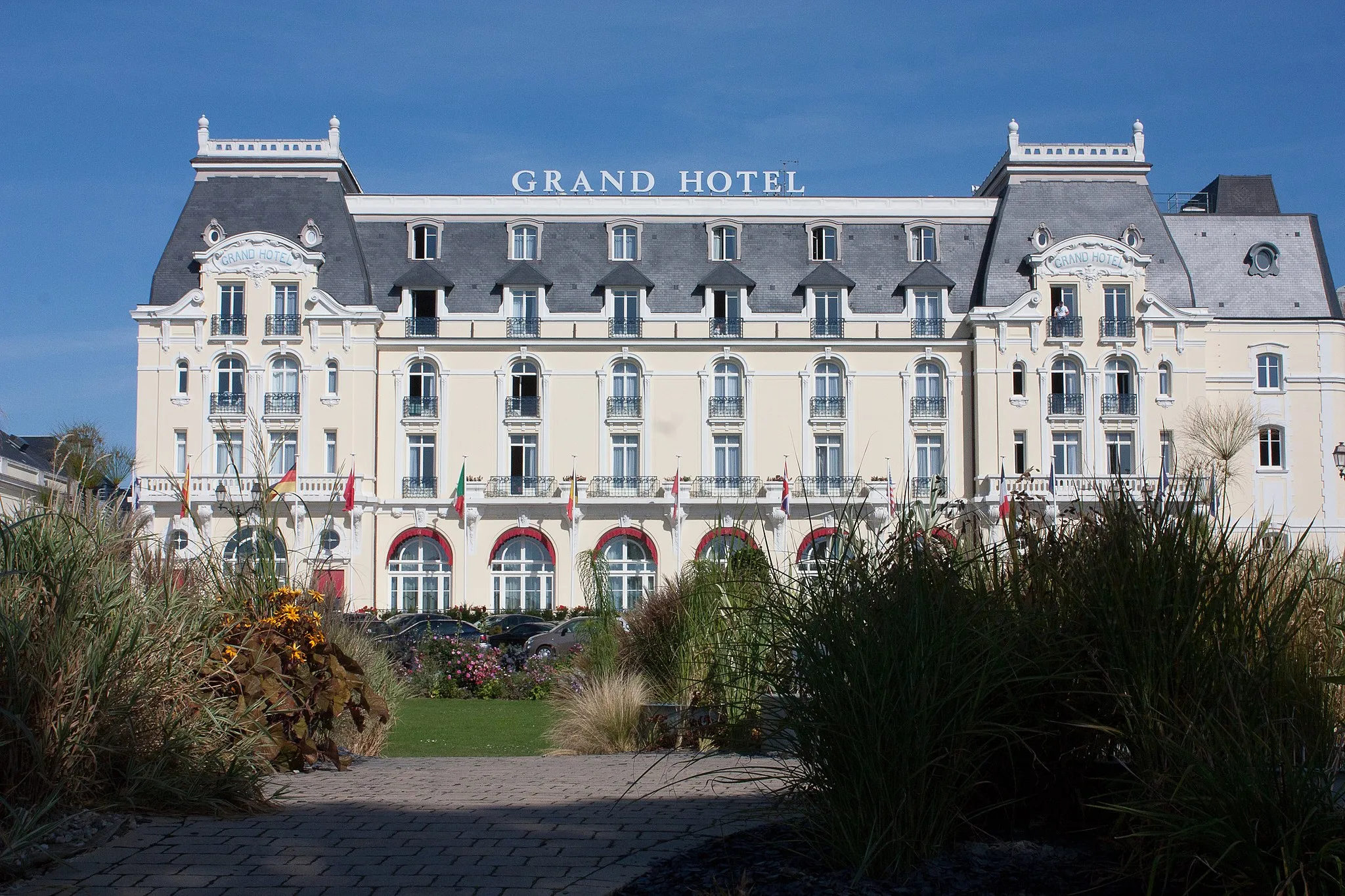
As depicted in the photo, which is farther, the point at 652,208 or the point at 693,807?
the point at 652,208

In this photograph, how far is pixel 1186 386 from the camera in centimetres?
4209

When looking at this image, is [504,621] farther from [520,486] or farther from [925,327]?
[925,327]

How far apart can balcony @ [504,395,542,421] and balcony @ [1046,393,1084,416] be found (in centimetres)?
1695

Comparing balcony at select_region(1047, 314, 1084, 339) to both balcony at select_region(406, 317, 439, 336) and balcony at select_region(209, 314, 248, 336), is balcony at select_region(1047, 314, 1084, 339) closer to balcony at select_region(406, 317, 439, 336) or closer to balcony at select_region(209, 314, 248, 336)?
balcony at select_region(406, 317, 439, 336)

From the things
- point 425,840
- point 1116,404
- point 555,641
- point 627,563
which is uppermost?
point 1116,404

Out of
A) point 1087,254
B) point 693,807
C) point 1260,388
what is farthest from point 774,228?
point 693,807

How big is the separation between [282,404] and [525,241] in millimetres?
9930

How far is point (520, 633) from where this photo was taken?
3272 centimetres

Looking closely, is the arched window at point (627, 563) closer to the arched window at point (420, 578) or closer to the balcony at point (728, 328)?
the arched window at point (420, 578)

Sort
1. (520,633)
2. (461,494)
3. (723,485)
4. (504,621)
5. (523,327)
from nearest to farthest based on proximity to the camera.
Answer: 1. (520,633)
2. (504,621)
3. (461,494)
4. (723,485)
5. (523,327)

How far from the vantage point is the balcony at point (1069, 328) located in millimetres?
42094

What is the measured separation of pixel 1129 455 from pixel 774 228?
14253mm

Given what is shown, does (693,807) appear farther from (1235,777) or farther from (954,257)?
(954,257)

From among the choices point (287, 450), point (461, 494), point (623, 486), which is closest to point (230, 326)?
point (287, 450)
